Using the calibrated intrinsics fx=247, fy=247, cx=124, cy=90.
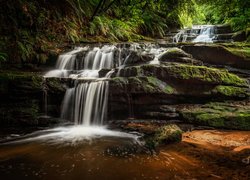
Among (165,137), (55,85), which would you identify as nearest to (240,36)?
(165,137)

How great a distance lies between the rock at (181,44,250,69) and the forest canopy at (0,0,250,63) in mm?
1513

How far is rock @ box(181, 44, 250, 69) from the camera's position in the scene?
913 centimetres

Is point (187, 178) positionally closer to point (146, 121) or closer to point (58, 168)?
point (58, 168)

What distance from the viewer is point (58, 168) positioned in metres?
3.85

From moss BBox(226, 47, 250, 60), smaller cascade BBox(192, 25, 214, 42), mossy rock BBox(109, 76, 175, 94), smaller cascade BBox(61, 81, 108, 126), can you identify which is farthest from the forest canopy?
mossy rock BBox(109, 76, 175, 94)

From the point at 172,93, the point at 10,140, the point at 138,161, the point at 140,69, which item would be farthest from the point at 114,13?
the point at 138,161

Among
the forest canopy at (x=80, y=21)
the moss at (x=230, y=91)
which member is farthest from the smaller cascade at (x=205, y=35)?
the moss at (x=230, y=91)

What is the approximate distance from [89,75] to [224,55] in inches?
Result: 202

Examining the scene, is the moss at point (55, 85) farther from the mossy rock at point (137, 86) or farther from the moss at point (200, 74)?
the moss at point (200, 74)

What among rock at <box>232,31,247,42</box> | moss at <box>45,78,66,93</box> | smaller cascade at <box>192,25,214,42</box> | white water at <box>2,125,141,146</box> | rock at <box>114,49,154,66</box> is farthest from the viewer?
smaller cascade at <box>192,25,214,42</box>

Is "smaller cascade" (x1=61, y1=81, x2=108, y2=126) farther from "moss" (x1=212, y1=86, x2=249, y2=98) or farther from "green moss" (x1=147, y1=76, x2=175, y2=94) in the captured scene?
"moss" (x1=212, y1=86, x2=249, y2=98)

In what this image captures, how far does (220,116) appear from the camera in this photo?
21.0 feet

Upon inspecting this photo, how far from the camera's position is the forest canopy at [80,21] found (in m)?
7.75

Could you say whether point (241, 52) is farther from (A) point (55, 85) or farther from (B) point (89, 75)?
(A) point (55, 85)
